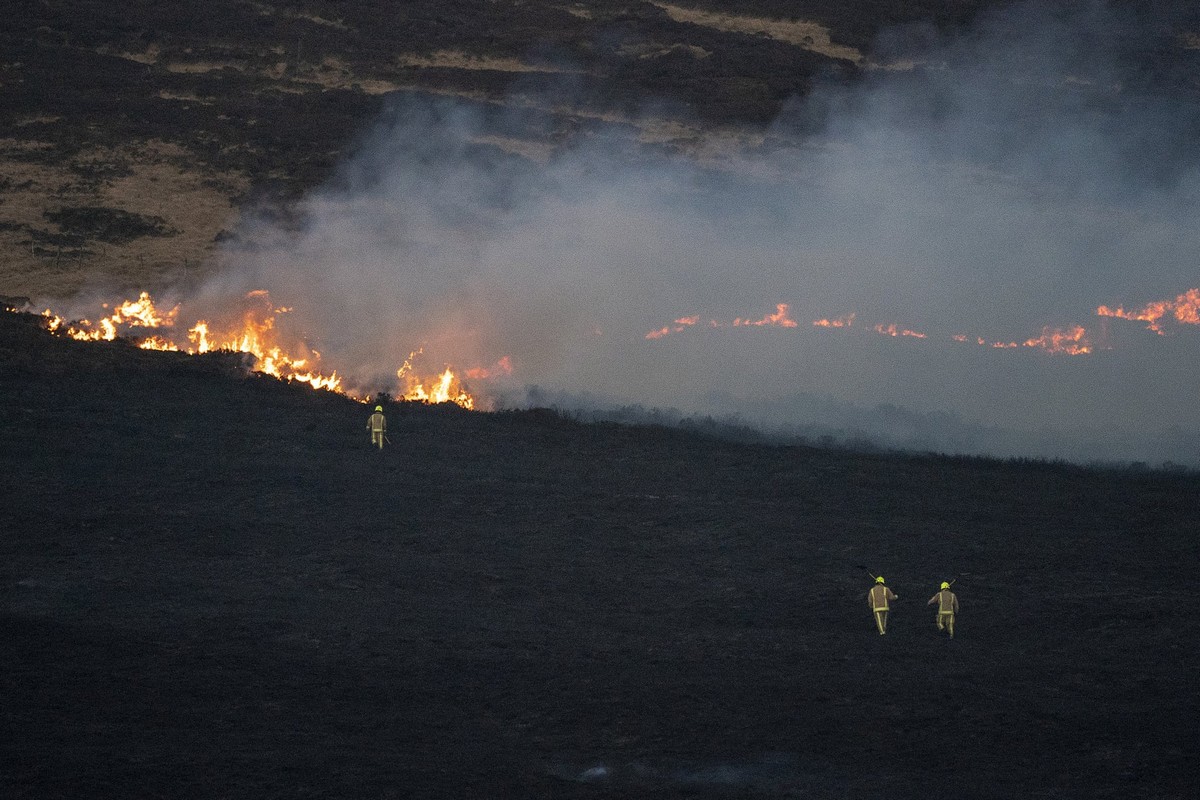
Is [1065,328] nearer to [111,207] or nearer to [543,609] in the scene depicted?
[543,609]

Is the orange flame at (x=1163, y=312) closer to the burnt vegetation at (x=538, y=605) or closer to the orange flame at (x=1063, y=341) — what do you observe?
the orange flame at (x=1063, y=341)

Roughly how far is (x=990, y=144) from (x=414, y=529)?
2690 centimetres

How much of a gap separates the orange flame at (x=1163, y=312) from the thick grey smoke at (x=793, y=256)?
27cm

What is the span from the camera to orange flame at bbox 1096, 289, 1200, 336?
1369 inches

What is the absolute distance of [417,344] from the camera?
31.1 meters

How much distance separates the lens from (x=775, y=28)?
164 ft

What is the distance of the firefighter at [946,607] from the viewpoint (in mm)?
17547

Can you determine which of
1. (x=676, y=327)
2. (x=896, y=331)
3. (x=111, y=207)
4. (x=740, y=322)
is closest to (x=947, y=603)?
(x=676, y=327)

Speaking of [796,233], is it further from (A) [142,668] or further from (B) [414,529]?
(A) [142,668]

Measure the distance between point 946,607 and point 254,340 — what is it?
19.0 metres

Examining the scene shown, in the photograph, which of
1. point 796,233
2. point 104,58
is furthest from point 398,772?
point 104,58

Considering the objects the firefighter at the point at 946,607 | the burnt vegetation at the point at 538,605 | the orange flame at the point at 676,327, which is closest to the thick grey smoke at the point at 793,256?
the orange flame at the point at 676,327

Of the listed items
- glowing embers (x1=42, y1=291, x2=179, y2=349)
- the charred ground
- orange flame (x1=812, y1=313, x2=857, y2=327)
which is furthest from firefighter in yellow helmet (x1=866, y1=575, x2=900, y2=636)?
glowing embers (x1=42, y1=291, x2=179, y2=349)

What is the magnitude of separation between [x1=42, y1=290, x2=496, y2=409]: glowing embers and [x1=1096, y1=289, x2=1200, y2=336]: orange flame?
16.3 metres
